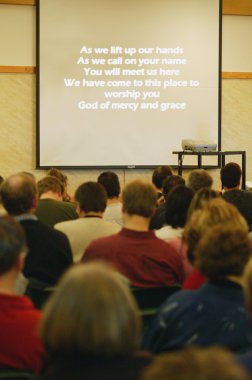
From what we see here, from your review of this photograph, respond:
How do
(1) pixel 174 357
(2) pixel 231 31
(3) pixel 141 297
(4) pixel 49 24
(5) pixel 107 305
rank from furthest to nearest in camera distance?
(2) pixel 231 31 → (4) pixel 49 24 → (3) pixel 141 297 → (5) pixel 107 305 → (1) pixel 174 357

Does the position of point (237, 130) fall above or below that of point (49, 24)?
below

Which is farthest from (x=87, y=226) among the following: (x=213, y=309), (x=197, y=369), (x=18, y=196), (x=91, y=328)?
(x=197, y=369)

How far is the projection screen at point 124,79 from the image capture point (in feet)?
28.3

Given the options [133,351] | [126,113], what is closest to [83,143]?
[126,113]

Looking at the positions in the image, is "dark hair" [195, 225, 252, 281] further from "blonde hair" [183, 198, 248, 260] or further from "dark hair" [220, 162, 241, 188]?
"dark hair" [220, 162, 241, 188]

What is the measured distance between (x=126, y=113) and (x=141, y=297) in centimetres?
606

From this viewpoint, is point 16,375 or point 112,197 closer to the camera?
point 16,375

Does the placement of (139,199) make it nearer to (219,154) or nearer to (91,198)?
(91,198)

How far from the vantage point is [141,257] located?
327 centimetres

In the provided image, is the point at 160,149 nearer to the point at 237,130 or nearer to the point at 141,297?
the point at 237,130

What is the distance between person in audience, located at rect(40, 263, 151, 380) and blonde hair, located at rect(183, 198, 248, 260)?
1.57 metres

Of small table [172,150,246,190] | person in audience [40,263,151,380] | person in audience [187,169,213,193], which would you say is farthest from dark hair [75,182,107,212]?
small table [172,150,246,190]

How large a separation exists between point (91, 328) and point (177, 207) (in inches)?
101

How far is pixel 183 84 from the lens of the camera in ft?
29.2
